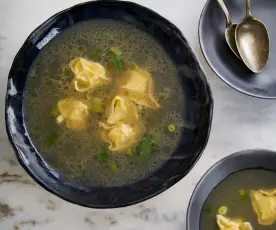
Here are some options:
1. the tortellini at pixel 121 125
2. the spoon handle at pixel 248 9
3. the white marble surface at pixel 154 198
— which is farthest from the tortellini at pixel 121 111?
the spoon handle at pixel 248 9

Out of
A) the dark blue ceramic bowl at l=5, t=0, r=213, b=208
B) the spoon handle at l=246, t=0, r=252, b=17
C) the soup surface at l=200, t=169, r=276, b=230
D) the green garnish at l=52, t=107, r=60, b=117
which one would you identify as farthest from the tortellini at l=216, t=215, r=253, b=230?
the spoon handle at l=246, t=0, r=252, b=17

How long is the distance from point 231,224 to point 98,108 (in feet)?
2.20

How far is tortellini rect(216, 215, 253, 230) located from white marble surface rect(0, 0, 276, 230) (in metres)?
0.15

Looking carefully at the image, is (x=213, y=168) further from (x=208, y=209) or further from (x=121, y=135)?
(x=121, y=135)

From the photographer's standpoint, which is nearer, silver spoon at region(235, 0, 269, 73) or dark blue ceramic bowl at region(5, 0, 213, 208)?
dark blue ceramic bowl at region(5, 0, 213, 208)

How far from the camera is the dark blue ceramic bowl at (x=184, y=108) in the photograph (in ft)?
6.01

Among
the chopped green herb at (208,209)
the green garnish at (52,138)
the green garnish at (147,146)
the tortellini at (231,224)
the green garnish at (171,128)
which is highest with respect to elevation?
the green garnish at (171,128)

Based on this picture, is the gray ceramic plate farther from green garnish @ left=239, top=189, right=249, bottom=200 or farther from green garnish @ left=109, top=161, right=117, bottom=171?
green garnish @ left=109, top=161, right=117, bottom=171

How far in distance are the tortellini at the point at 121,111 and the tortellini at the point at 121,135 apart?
21 mm

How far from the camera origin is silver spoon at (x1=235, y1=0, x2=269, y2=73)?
2.09 meters

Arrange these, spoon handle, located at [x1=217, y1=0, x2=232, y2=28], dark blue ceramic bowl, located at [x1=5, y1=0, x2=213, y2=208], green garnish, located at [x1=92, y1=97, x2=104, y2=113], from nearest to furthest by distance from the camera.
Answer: dark blue ceramic bowl, located at [x1=5, y1=0, x2=213, y2=208], green garnish, located at [x1=92, y1=97, x2=104, y2=113], spoon handle, located at [x1=217, y1=0, x2=232, y2=28]

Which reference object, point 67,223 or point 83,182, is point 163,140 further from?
point 67,223

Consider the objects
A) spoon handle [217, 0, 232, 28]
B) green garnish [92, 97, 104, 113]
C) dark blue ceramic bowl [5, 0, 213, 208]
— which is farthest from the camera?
spoon handle [217, 0, 232, 28]

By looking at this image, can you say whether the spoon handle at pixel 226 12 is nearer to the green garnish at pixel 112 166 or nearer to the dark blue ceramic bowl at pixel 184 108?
the dark blue ceramic bowl at pixel 184 108
